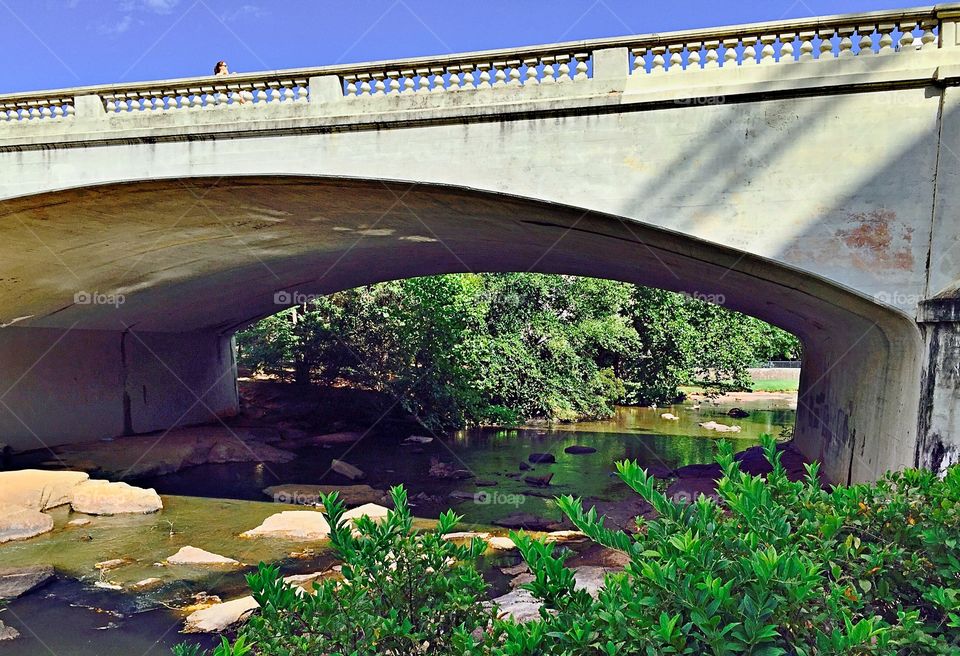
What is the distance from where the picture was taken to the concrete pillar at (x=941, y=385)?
6254 mm

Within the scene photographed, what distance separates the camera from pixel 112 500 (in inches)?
459

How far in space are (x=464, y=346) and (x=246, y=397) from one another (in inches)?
356

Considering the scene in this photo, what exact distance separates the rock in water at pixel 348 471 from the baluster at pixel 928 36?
1212 cm

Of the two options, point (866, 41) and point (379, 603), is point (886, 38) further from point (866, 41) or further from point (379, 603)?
point (379, 603)

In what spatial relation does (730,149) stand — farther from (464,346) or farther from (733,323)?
(733,323)

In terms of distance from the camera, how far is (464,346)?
21234 mm

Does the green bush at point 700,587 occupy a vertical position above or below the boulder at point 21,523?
above

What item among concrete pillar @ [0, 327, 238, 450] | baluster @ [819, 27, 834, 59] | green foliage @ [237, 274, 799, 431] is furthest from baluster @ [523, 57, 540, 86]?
green foliage @ [237, 274, 799, 431]

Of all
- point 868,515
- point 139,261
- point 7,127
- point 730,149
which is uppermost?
point 7,127

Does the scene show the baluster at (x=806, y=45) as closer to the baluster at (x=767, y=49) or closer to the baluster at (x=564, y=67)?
the baluster at (x=767, y=49)

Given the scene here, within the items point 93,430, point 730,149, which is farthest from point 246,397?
point 730,149

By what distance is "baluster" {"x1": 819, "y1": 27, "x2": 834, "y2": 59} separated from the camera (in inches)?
272

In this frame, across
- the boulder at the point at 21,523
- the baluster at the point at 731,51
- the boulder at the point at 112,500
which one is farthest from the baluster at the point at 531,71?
the boulder at the point at 21,523

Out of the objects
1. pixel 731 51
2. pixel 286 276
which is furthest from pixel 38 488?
pixel 731 51
